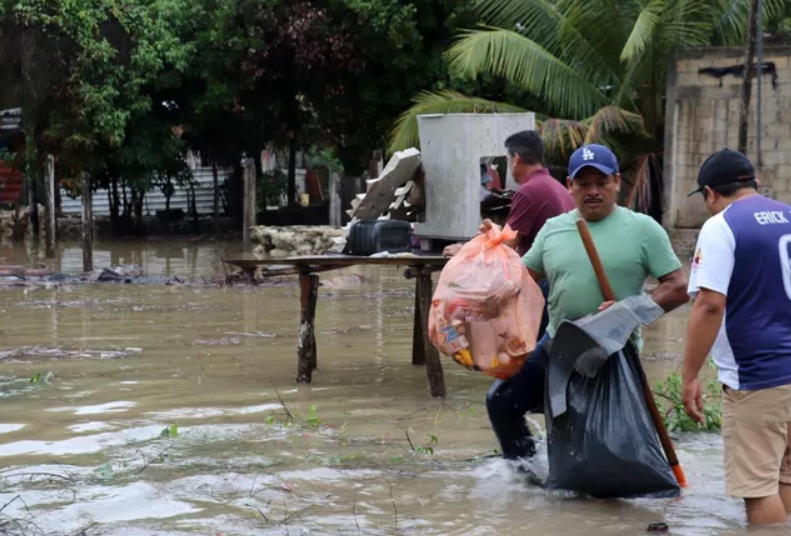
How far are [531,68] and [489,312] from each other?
15572mm

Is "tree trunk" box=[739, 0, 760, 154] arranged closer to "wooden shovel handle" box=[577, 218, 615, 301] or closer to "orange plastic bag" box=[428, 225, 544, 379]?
"orange plastic bag" box=[428, 225, 544, 379]

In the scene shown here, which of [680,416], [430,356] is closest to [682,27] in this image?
[430,356]

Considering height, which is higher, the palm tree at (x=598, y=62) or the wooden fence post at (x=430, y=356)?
the palm tree at (x=598, y=62)

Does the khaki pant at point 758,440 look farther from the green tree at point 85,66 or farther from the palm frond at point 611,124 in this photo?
the green tree at point 85,66

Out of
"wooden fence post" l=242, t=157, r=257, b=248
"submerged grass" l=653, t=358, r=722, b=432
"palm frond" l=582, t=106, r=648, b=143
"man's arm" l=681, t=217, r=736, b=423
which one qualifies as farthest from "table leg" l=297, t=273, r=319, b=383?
"wooden fence post" l=242, t=157, r=257, b=248

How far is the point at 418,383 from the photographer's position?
887 cm

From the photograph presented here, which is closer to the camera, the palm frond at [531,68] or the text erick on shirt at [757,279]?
the text erick on shirt at [757,279]

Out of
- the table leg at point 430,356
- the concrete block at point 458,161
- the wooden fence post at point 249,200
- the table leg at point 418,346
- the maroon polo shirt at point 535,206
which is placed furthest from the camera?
the wooden fence post at point 249,200

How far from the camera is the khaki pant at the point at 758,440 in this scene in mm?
4766

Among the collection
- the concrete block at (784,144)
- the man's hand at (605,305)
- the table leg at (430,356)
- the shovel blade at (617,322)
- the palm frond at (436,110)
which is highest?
the palm frond at (436,110)

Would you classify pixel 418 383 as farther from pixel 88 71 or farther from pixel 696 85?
pixel 88 71

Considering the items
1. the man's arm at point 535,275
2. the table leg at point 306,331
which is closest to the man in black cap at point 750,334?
the man's arm at point 535,275

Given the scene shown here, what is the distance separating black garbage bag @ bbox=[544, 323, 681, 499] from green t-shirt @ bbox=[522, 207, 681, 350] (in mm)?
211

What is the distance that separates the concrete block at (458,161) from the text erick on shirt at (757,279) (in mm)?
3946
